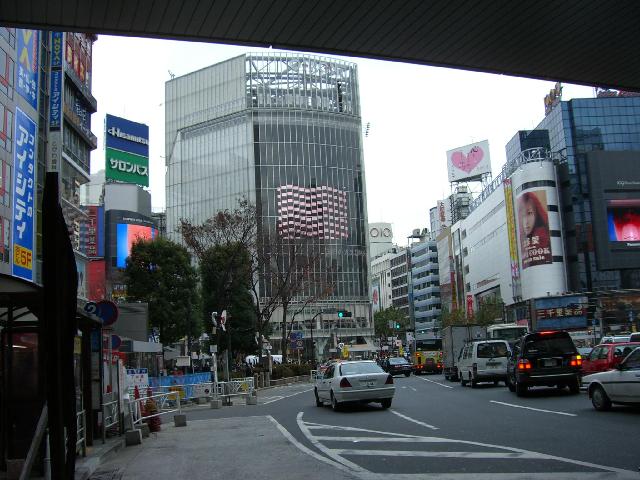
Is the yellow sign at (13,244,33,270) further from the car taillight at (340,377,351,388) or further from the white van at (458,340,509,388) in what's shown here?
the white van at (458,340,509,388)

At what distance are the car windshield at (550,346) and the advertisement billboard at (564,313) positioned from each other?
6770 centimetres

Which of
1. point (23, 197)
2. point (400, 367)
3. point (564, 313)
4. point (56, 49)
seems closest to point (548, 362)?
point (23, 197)

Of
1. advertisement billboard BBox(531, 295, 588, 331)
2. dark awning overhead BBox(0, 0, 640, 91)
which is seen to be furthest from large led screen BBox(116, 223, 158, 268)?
dark awning overhead BBox(0, 0, 640, 91)

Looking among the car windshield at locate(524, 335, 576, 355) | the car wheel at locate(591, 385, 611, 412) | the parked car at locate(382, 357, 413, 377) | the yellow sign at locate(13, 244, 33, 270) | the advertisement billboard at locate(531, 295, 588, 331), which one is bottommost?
the parked car at locate(382, 357, 413, 377)

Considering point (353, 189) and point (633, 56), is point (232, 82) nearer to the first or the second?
point (353, 189)

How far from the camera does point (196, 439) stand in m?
15.6

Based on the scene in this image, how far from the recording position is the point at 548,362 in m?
21.9

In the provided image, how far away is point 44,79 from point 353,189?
Result: 7773 centimetres

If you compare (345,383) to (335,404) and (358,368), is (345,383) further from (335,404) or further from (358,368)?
(335,404)

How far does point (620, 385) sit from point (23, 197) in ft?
101

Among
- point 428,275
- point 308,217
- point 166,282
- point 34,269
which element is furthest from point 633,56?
point 428,275

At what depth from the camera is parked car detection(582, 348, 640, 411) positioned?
49.0ft

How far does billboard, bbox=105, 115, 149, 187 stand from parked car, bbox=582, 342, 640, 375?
2488 inches

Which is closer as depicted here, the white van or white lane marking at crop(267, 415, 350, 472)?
white lane marking at crop(267, 415, 350, 472)
